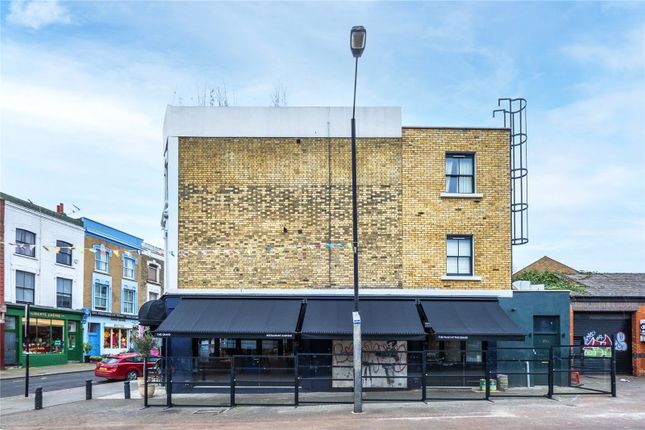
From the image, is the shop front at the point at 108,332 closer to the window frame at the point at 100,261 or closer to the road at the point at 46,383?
Answer: the window frame at the point at 100,261

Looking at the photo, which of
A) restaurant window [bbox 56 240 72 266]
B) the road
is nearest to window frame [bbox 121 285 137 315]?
restaurant window [bbox 56 240 72 266]

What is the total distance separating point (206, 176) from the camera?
23312 millimetres

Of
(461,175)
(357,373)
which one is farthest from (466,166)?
(357,373)

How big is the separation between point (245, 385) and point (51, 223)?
29.5 metres

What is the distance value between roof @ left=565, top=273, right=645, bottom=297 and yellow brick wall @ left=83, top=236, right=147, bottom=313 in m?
30.8

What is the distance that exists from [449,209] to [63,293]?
109 feet

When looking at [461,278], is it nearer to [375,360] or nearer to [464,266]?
[464,266]

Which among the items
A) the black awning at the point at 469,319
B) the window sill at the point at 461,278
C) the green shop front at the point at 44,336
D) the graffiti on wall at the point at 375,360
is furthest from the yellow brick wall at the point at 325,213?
the green shop front at the point at 44,336

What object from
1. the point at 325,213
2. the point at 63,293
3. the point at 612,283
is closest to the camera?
the point at 325,213

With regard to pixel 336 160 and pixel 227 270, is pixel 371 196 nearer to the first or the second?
pixel 336 160

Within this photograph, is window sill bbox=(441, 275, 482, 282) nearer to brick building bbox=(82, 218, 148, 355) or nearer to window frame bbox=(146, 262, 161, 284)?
brick building bbox=(82, 218, 148, 355)

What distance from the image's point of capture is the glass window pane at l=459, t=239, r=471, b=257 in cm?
2341

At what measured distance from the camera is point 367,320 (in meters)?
21.2

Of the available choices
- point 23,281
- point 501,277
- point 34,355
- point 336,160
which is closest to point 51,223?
point 23,281
